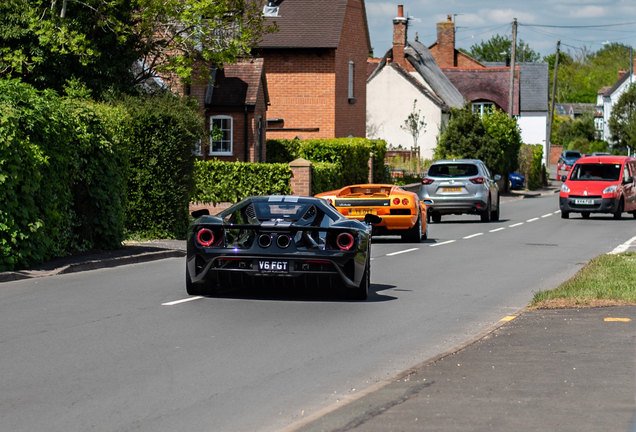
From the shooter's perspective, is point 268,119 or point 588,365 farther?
point 268,119

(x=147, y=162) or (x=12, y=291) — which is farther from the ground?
(x=147, y=162)

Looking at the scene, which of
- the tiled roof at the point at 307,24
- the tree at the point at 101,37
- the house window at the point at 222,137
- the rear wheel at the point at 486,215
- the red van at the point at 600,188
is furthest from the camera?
the tiled roof at the point at 307,24

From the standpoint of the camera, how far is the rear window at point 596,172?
30422 mm

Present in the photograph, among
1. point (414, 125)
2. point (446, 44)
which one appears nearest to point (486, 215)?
point (414, 125)

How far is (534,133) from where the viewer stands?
94875 mm

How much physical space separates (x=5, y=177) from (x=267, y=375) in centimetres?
705

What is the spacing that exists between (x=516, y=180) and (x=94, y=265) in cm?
4303

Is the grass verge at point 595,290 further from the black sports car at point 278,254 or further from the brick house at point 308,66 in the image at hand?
the brick house at point 308,66

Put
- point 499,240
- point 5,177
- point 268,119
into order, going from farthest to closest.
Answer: point 268,119 → point 499,240 → point 5,177

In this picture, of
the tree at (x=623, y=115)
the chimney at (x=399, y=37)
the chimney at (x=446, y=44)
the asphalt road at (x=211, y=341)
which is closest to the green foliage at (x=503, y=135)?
the chimney at (x=399, y=37)

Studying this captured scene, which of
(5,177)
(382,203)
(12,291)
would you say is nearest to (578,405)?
(12,291)

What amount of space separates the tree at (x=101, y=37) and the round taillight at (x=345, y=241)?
1437 centimetres

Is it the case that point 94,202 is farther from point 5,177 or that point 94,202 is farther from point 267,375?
point 267,375

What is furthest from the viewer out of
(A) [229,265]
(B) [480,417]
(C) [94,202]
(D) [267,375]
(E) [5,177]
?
(C) [94,202]
